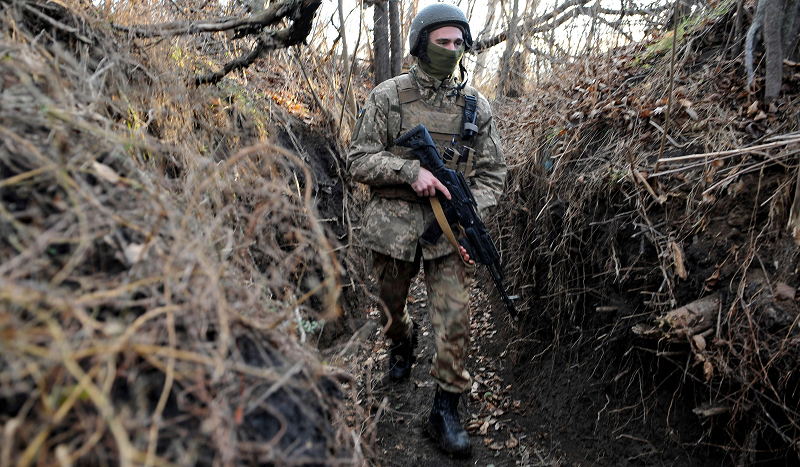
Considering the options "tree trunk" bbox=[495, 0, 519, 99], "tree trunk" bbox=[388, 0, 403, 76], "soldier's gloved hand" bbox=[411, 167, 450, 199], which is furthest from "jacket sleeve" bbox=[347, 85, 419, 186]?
"tree trunk" bbox=[495, 0, 519, 99]

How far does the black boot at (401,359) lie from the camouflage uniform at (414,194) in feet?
0.82

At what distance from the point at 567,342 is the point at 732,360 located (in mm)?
1174

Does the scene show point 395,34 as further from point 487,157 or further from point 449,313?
point 449,313

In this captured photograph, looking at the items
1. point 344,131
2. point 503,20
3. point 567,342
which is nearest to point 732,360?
point 567,342

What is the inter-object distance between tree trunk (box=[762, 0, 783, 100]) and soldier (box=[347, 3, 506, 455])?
1.67m

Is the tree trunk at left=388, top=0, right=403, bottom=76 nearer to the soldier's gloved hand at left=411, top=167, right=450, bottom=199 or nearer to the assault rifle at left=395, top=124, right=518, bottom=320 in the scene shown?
the assault rifle at left=395, top=124, right=518, bottom=320

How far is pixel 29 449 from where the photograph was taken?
812 mm

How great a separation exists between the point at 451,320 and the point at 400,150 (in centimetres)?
123

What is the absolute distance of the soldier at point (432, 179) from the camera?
295 centimetres

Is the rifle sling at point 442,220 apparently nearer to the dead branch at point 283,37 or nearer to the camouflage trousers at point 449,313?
the camouflage trousers at point 449,313

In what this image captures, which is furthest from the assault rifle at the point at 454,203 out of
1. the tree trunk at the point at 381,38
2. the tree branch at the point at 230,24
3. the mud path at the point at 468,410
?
the tree trunk at the point at 381,38

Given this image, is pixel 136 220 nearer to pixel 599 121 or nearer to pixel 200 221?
pixel 200 221

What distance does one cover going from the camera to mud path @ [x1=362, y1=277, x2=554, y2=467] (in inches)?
115

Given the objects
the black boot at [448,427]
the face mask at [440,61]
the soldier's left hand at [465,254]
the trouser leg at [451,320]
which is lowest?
the black boot at [448,427]
